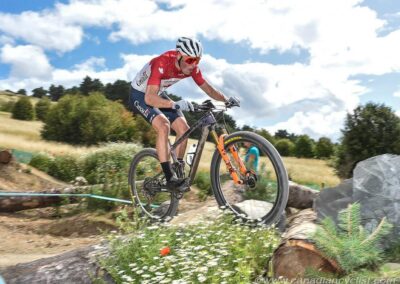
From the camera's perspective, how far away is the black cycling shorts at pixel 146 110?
735 cm

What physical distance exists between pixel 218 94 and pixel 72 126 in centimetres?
3579

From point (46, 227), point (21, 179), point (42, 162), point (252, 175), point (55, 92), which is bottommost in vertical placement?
point (46, 227)

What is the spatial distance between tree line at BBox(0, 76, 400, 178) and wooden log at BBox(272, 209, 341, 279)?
2.41m

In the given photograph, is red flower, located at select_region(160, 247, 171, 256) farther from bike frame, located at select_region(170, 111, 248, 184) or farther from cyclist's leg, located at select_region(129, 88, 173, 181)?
cyclist's leg, located at select_region(129, 88, 173, 181)

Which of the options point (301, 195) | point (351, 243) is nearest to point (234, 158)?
point (301, 195)


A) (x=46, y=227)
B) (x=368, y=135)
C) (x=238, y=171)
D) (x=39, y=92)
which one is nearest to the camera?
(x=238, y=171)

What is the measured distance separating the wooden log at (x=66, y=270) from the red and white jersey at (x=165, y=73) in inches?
93.2

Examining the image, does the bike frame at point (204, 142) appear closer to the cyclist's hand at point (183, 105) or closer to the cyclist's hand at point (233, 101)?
the cyclist's hand at point (233, 101)

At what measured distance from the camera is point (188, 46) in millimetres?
6703

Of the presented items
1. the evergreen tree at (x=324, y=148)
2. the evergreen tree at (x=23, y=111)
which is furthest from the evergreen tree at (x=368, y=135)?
the evergreen tree at (x=23, y=111)

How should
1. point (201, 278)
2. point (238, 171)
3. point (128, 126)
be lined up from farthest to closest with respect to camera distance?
1. point (128, 126)
2. point (238, 171)
3. point (201, 278)

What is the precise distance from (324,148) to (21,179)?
4153 cm

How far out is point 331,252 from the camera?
15.1 ft

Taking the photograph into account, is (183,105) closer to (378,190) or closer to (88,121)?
(378,190)
